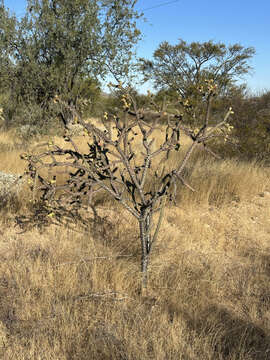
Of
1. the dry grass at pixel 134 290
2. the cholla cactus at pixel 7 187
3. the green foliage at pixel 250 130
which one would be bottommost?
the dry grass at pixel 134 290

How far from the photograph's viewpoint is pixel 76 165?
8.28ft

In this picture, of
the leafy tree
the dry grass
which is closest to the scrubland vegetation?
the dry grass

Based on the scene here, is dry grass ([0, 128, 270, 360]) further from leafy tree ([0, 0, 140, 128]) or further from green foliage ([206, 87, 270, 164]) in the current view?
leafy tree ([0, 0, 140, 128])

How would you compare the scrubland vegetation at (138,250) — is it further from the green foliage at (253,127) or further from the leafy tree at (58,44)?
the leafy tree at (58,44)

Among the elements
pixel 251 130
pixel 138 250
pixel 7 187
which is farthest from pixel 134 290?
pixel 251 130

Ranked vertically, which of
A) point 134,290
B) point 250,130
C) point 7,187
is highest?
point 250,130

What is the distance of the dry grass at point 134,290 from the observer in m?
1.96

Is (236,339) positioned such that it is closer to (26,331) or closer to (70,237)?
(26,331)

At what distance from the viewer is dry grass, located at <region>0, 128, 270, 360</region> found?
6.45ft

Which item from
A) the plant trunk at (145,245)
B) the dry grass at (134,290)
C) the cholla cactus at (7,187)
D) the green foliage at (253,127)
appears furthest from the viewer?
the green foliage at (253,127)

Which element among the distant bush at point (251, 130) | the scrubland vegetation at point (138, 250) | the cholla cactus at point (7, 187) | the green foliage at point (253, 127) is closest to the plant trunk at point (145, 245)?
the scrubland vegetation at point (138, 250)

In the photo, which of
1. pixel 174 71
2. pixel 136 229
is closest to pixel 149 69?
pixel 174 71

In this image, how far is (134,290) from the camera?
266 cm

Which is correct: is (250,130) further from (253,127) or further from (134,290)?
(134,290)
